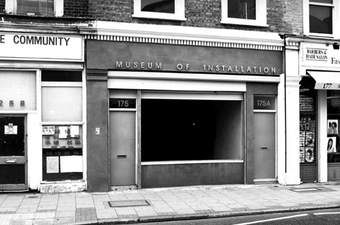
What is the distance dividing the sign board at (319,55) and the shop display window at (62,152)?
7322 millimetres

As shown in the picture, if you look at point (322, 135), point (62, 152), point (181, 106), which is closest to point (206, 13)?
point (181, 106)

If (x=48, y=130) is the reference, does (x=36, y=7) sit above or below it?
above

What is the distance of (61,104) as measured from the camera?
13055 millimetres

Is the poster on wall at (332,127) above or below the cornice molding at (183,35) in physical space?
below

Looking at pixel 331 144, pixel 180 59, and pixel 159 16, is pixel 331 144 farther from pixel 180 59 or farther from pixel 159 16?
pixel 159 16

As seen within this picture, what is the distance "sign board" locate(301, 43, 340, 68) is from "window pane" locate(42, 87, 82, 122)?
7073 millimetres

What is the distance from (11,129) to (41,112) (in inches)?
35.6

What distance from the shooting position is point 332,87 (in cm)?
1477

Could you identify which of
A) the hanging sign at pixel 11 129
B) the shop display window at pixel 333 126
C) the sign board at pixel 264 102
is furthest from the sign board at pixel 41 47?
the shop display window at pixel 333 126

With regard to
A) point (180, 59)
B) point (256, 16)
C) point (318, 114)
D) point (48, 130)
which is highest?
point (256, 16)

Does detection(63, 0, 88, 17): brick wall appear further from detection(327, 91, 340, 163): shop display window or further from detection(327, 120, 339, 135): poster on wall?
detection(327, 120, 339, 135): poster on wall

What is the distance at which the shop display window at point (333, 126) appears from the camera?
51.6 ft

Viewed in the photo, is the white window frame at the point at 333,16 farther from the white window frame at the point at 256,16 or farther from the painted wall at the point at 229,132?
the painted wall at the point at 229,132

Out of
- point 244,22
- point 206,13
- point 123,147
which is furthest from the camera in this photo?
point 244,22
